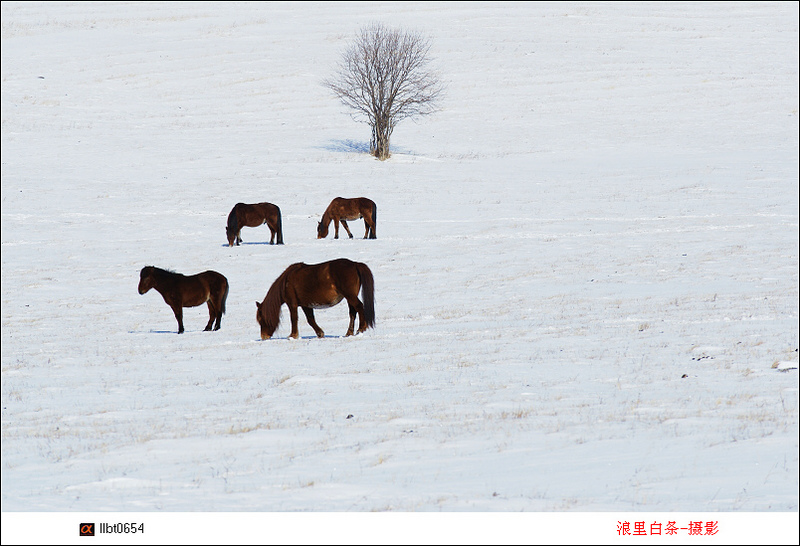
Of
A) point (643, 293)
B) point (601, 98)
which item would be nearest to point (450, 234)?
point (643, 293)

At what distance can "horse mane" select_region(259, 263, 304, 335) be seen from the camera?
45.7 feet

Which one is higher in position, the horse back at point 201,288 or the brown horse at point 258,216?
the brown horse at point 258,216

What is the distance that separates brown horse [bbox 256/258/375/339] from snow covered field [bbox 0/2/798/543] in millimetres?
475

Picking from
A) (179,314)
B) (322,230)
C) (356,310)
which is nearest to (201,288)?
(179,314)

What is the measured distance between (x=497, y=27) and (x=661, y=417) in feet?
251

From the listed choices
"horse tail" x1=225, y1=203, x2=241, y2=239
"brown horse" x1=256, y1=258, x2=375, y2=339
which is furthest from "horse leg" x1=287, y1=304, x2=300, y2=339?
"horse tail" x1=225, y1=203, x2=241, y2=239

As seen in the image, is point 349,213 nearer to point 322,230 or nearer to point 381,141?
point 322,230

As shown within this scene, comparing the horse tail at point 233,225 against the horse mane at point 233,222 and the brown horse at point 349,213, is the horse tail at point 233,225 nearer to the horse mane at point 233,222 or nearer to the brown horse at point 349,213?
the horse mane at point 233,222

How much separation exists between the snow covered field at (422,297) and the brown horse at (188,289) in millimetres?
515

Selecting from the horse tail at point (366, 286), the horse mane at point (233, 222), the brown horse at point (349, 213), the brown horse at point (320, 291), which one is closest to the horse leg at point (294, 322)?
the brown horse at point (320, 291)

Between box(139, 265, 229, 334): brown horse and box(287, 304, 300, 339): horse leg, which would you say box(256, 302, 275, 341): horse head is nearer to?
box(287, 304, 300, 339): horse leg

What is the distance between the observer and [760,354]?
10711 mm

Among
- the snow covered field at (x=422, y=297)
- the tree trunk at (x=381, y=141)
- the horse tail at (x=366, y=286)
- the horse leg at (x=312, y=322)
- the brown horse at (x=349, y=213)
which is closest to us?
the snow covered field at (x=422, y=297)

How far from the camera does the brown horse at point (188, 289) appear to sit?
1518 centimetres
